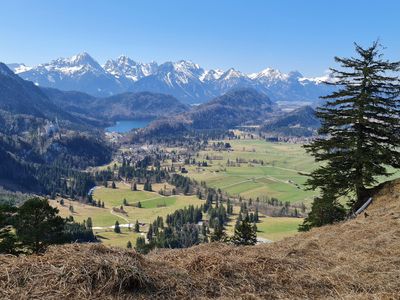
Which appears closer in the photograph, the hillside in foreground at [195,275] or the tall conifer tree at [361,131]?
the hillside in foreground at [195,275]

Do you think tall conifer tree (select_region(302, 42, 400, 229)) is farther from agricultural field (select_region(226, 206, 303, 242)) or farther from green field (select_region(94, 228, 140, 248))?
green field (select_region(94, 228, 140, 248))

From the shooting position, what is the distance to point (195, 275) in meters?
9.83

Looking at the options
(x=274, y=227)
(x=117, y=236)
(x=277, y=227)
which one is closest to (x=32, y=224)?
(x=117, y=236)

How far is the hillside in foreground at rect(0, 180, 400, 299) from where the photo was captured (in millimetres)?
7988

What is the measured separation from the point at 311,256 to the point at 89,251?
301 inches

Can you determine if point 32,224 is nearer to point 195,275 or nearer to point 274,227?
point 195,275

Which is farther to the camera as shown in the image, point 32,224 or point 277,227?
point 277,227

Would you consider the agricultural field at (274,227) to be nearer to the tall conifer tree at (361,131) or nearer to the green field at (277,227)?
the green field at (277,227)

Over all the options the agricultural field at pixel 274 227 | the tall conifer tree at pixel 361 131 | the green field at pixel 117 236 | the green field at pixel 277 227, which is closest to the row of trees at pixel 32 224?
the tall conifer tree at pixel 361 131

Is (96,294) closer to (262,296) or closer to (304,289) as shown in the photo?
(262,296)

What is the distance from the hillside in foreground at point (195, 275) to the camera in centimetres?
799

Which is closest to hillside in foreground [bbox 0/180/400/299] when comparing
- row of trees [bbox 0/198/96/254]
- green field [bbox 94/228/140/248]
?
row of trees [bbox 0/198/96/254]

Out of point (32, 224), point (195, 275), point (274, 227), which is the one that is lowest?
point (274, 227)

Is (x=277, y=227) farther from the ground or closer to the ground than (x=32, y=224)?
closer to the ground
